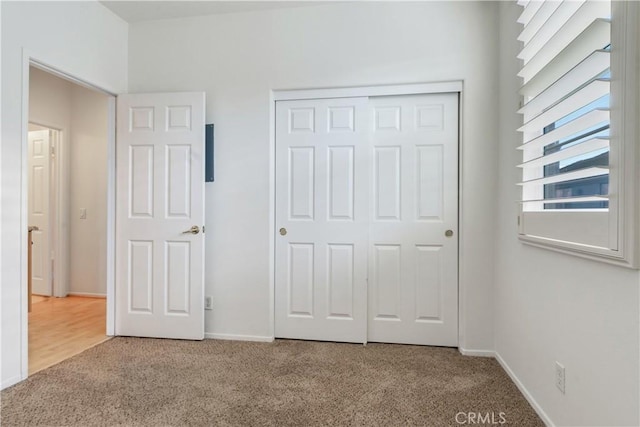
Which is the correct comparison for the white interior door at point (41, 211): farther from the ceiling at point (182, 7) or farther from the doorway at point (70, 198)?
the ceiling at point (182, 7)

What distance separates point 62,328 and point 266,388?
2207mm

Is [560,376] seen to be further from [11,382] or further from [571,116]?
[11,382]

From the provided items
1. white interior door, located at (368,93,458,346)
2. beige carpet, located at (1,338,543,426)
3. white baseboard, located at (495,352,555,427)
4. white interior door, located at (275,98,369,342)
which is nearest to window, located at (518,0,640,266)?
white interior door, located at (368,93,458,346)

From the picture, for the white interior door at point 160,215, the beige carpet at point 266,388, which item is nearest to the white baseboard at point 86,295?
the white interior door at point 160,215

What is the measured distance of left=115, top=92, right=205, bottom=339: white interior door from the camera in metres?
2.73

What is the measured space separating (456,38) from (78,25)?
111 inches

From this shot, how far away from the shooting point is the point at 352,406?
180cm

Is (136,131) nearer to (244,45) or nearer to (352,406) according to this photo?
(244,45)

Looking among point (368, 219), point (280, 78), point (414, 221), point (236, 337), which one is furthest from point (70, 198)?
point (414, 221)

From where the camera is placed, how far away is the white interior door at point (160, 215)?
2.73 m

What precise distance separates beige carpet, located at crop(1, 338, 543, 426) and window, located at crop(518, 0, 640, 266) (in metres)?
1.00

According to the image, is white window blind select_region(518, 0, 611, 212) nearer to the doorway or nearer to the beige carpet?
the beige carpet

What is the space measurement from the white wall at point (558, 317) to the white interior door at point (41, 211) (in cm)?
488

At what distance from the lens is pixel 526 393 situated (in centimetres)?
189
